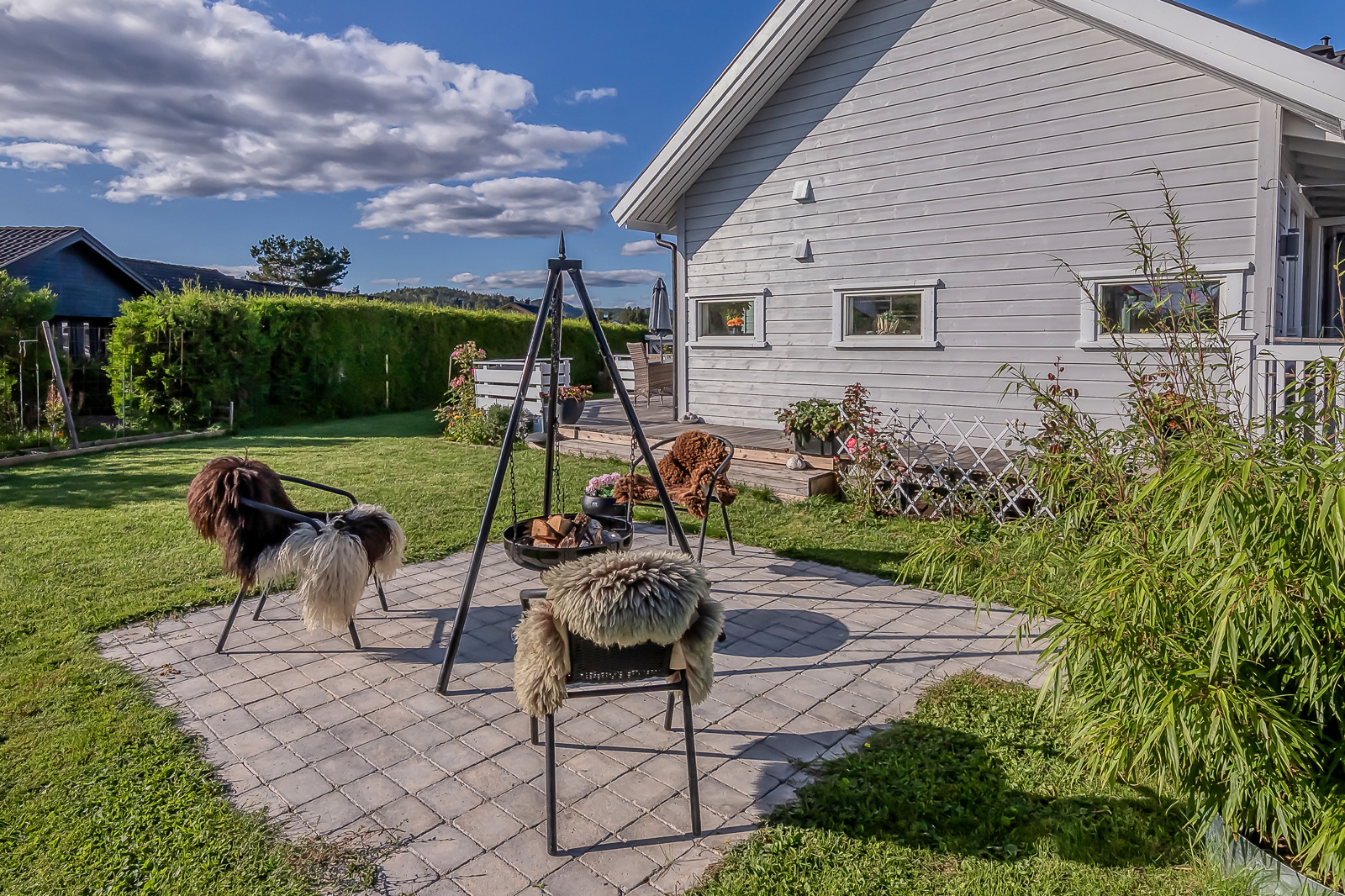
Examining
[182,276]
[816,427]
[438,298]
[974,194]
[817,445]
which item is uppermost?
[182,276]

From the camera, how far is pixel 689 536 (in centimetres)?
625

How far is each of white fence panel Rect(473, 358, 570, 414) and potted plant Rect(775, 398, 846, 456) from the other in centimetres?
464

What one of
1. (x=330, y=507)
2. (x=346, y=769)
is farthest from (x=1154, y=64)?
(x=330, y=507)

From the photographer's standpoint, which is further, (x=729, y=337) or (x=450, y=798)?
(x=729, y=337)

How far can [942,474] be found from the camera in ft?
22.1

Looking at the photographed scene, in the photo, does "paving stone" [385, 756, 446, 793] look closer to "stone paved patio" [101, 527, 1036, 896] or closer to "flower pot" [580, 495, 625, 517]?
"stone paved patio" [101, 527, 1036, 896]

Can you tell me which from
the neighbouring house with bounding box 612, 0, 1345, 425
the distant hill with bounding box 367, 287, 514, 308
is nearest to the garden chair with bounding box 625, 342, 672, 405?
the distant hill with bounding box 367, 287, 514, 308

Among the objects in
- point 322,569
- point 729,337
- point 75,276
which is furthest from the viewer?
point 75,276

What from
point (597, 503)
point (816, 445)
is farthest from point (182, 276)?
point (597, 503)

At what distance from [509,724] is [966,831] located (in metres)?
1.79

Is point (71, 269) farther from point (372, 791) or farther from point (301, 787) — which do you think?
point (372, 791)

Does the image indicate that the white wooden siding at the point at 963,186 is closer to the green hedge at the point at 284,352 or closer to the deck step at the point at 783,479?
the deck step at the point at 783,479

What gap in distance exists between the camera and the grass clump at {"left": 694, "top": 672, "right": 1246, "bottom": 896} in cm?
220

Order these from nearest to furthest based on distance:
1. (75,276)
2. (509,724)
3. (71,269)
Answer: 1. (509,724)
2. (71,269)
3. (75,276)
